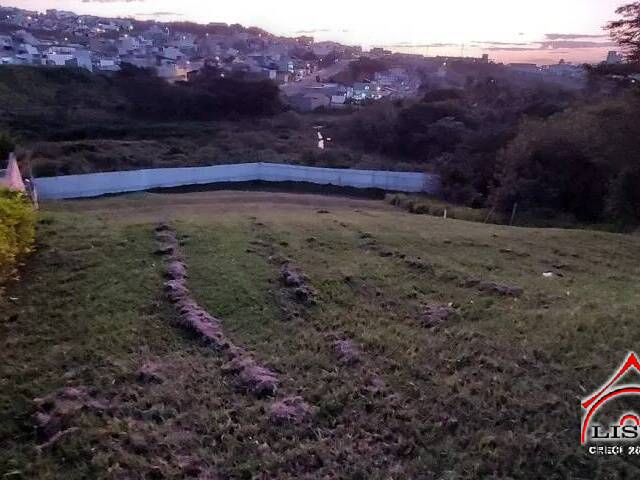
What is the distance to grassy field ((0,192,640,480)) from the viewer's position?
400 cm

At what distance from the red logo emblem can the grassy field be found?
0.29 ft

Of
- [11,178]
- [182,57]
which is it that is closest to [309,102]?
[182,57]

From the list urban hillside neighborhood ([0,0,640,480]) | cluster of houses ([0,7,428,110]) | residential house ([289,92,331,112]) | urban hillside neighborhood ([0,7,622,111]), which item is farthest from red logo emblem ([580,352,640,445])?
cluster of houses ([0,7,428,110])

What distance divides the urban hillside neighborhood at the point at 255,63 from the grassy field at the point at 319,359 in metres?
30.3

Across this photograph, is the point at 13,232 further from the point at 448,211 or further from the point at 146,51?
the point at 146,51

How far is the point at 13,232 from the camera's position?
25.2ft

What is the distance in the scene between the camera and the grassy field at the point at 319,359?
157 inches

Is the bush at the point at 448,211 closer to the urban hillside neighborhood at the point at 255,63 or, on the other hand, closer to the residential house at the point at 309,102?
the urban hillside neighborhood at the point at 255,63

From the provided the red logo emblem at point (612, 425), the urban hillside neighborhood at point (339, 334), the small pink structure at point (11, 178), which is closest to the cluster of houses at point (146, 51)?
the small pink structure at point (11, 178)

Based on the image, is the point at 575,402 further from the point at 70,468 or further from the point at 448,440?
the point at 70,468

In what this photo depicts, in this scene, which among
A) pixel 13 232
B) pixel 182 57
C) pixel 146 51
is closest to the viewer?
pixel 13 232

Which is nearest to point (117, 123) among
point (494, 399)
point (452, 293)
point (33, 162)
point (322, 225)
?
point (33, 162)

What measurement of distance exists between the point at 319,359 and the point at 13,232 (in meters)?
5.25

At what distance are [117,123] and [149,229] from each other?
104 ft
